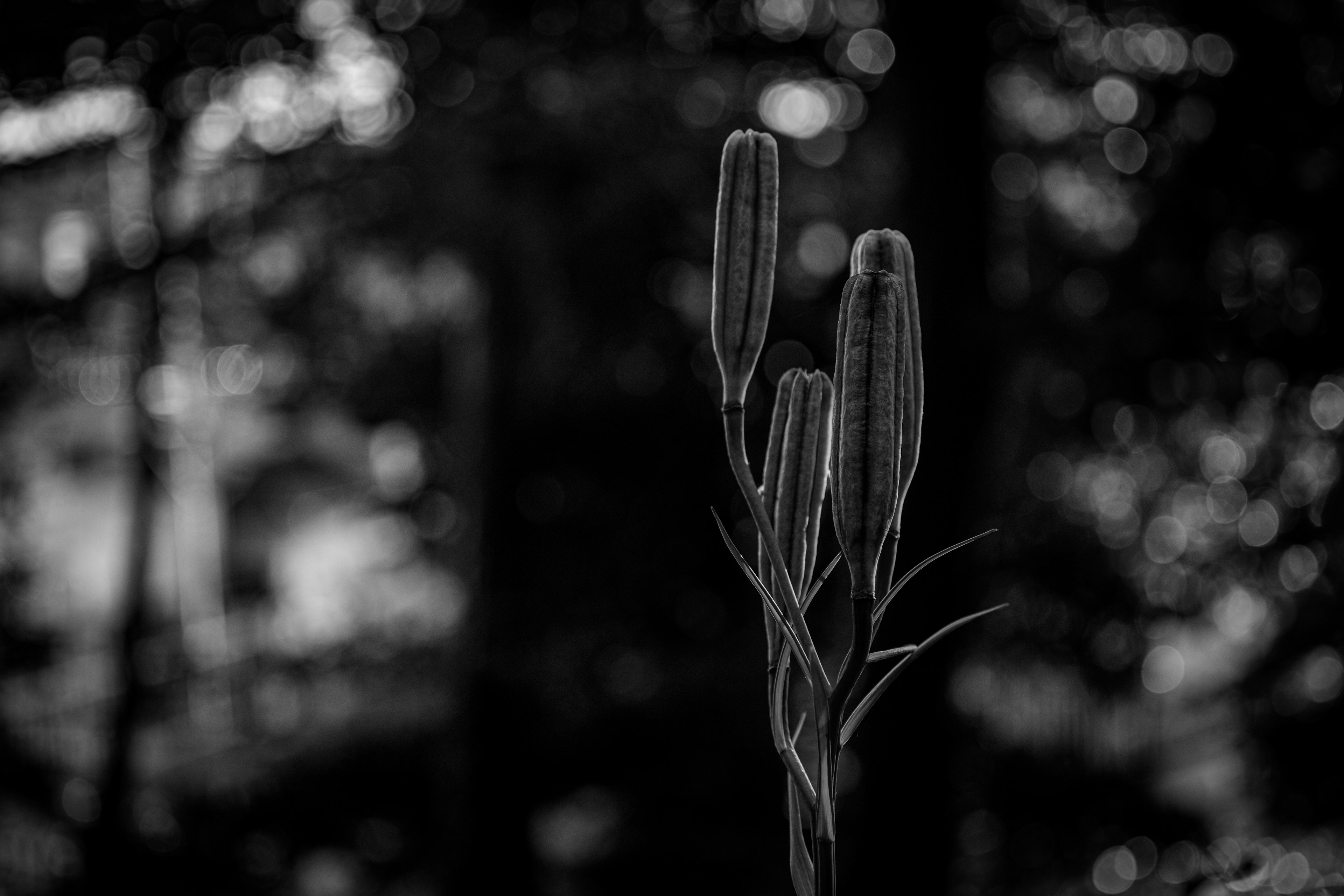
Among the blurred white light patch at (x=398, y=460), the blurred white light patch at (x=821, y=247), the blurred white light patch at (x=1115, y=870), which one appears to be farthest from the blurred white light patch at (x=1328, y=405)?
the blurred white light patch at (x=398, y=460)

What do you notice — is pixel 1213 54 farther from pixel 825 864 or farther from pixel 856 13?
pixel 825 864

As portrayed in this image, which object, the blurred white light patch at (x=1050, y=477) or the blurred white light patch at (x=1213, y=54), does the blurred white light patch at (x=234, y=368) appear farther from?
the blurred white light patch at (x=1213, y=54)

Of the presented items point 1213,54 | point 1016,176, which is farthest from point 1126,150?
point 1016,176

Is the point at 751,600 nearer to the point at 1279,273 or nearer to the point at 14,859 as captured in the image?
the point at 1279,273

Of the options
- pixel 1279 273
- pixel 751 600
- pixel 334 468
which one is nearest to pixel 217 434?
pixel 334 468

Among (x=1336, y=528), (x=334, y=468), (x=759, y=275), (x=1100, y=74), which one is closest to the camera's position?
(x=759, y=275)

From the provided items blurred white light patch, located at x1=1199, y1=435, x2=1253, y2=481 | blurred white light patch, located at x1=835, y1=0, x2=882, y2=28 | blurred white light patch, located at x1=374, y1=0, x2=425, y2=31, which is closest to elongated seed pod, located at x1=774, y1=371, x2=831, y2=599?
blurred white light patch, located at x1=1199, y1=435, x2=1253, y2=481
